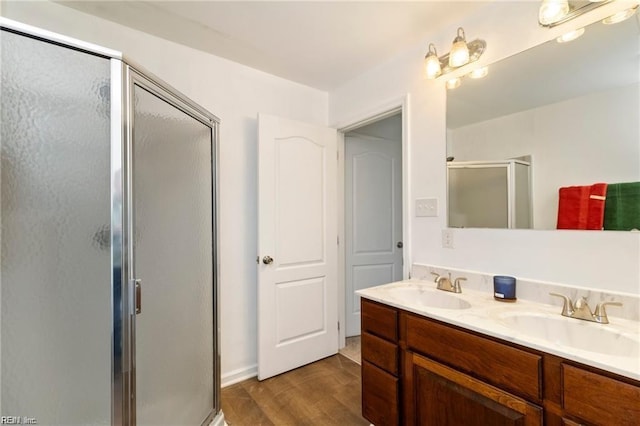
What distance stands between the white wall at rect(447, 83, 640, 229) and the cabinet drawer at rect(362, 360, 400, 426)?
1.08 metres

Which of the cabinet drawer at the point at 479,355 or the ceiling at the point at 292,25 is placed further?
the ceiling at the point at 292,25

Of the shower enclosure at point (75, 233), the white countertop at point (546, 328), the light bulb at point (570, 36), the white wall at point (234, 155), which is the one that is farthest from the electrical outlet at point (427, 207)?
the shower enclosure at point (75, 233)

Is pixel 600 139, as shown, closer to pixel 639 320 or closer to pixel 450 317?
pixel 639 320

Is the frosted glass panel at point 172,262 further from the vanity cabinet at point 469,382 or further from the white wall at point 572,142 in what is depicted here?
the white wall at point 572,142

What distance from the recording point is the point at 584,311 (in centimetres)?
107

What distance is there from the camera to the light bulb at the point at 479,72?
152 cm

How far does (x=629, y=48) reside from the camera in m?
1.10

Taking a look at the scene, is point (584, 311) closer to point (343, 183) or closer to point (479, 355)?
point (479, 355)

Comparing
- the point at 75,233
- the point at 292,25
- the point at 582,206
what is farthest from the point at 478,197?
the point at 75,233

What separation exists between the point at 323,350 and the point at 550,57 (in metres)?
2.47

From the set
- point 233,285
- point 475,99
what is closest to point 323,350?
point 233,285

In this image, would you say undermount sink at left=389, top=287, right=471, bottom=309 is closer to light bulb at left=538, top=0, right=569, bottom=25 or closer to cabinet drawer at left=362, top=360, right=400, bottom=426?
cabinet drawer at left=362, top=360, right=400, bottom=426

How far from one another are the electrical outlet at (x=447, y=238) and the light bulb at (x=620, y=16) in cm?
114

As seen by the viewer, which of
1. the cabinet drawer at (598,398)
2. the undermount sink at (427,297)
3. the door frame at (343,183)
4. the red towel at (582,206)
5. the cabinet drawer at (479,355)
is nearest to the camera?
the cabinet drawer at (598,398)
